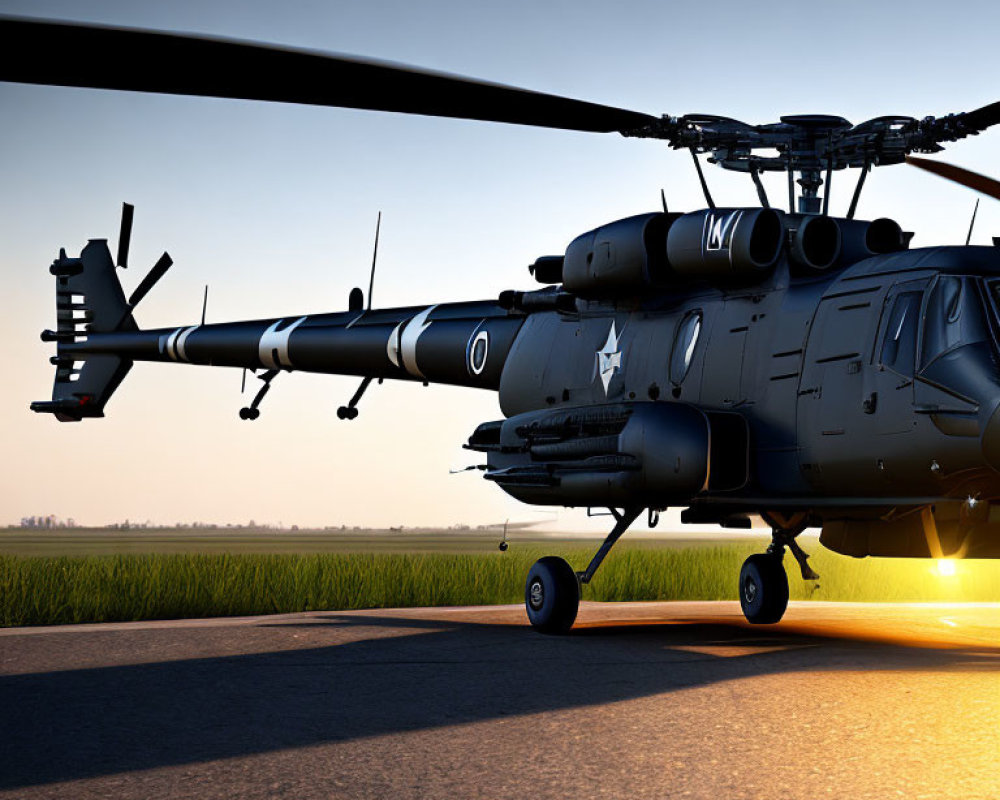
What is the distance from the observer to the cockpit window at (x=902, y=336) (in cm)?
925

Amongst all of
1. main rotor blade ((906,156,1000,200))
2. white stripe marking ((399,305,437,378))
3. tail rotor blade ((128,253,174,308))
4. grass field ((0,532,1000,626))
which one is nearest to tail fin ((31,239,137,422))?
tail rotor blade ((128,253,174,308))

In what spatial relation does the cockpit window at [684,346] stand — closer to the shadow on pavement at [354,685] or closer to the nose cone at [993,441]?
the shadow on pavement at [354,685]

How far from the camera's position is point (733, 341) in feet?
35.8

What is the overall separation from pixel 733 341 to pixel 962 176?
8.00 feet

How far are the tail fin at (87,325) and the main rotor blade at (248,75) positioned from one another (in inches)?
493

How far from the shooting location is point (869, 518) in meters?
10.3

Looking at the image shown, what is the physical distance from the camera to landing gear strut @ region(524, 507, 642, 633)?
38.1 feet

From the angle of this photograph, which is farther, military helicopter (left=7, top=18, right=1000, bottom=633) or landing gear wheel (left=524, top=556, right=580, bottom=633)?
landing gear wheel (left=524, top=556, right=580, bottom=633)

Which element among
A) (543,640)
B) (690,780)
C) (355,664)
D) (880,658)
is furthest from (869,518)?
(690,780)

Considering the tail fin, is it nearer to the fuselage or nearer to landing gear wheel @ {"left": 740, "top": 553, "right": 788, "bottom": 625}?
the fuselage

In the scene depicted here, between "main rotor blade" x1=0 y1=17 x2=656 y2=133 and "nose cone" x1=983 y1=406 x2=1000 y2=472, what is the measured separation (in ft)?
12.6

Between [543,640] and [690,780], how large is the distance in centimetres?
583

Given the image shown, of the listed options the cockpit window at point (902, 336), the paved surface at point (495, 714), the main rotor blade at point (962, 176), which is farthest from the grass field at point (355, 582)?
the cockpit window at point (902, 336)

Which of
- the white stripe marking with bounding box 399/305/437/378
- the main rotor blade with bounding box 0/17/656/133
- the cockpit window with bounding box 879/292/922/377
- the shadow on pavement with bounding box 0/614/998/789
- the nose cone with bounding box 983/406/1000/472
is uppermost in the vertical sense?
the main rotor blade with bounding box 0/17/656/133
